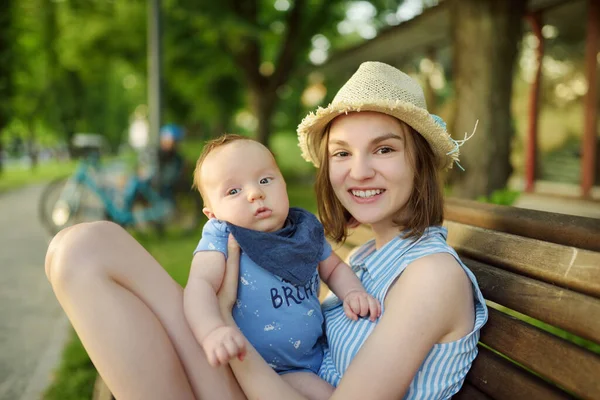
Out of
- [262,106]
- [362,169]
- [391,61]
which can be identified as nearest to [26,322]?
[362,169]

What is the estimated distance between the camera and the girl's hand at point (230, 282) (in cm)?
175

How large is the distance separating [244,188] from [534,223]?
93 centimetres

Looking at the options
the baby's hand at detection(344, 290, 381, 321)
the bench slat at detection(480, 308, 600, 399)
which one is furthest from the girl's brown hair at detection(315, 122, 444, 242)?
the bench slat at detection(480, 308, 600, 399)

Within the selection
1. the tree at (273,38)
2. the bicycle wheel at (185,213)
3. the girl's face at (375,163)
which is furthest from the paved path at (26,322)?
the tree at (273,38)

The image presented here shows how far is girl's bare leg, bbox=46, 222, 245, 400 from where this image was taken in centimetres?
163

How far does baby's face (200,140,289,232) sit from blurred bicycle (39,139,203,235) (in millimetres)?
6795

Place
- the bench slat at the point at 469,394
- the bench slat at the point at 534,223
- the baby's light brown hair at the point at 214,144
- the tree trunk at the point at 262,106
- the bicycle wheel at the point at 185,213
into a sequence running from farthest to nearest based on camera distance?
1. the tree trunk at the point at 262,106
2. the bicycle wheel at the point at 185,213
3. the baby's light brown hair at the point at 214,144
4. the bench slat at the point at 469,394
5. the bench slat at the point at 534,223

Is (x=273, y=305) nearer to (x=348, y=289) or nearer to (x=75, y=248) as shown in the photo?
(x=348, y=289)

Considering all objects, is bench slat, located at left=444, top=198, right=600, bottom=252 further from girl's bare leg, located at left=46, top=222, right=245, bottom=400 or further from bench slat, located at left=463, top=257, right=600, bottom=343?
girl's bare leg, located at left=46, top=222, right=245, bottom=400

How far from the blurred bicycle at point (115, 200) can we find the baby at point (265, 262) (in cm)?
680

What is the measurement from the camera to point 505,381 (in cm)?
166

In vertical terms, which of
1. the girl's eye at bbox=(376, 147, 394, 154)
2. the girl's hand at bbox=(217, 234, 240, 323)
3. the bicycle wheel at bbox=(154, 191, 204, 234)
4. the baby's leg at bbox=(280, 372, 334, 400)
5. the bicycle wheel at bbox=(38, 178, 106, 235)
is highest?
the girl's eye at bbox=(376, 147, 394, 154)

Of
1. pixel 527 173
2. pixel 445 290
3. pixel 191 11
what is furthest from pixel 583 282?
pixel 527 173

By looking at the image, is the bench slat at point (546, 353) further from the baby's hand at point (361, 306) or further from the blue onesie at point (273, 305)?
the blue onesie at point (273, 305)
